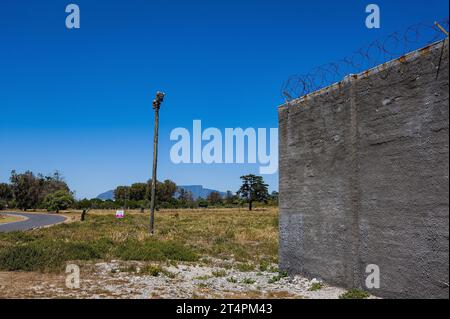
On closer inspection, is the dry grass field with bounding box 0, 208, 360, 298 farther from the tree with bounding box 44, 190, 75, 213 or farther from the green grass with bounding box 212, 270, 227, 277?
the tree with bounding box 44, 190, 75, 213

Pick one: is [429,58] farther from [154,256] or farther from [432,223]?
[154,256]

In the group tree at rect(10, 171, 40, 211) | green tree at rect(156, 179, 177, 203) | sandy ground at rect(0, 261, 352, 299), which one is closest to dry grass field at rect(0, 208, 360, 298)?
sandy ground at rect(0, 261, 352, 299)

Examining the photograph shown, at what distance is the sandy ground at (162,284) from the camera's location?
26.5 feet

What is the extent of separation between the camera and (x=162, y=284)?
30.2 feet

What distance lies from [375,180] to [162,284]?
5.08 meters

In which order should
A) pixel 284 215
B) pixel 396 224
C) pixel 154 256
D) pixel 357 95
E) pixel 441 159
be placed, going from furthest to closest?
pixel 154 256, pixel 284 215, pixel 357 95, pixel 396 224, pixel 441 159

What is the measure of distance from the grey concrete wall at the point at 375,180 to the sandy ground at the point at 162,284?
2.28 feet

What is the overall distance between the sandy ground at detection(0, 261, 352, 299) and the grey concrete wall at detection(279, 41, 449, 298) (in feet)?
2.28

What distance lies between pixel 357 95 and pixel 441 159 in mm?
2258

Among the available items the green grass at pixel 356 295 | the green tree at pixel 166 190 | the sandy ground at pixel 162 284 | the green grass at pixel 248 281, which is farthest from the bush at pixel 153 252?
the green tree at pixel 166 190

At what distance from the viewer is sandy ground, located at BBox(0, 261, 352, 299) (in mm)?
8062

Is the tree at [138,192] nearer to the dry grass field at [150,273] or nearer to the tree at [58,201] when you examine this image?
the tree at [58,201]
